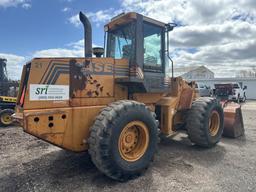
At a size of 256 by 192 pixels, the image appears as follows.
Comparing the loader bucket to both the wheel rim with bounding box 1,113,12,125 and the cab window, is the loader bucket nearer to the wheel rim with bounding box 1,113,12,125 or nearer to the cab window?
the cab window

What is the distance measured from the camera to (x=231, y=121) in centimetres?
759

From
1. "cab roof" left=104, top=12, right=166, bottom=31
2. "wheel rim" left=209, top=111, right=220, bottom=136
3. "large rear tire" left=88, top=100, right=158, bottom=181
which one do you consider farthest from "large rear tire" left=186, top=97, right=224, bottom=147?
"cab roof" left=104, top=12, right=166, bottom=31

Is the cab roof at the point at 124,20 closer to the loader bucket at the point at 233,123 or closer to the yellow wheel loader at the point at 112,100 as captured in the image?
the yellow wheel loader at the point at 112,100

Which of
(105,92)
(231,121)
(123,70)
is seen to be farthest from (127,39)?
(231,121)

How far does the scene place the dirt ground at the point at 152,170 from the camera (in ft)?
13.3

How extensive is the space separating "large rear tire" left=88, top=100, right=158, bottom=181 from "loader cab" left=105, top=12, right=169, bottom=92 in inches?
33.3

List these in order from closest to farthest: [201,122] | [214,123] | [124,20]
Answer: [124,20], [201,122], [214,123]

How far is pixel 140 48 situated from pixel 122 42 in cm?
63

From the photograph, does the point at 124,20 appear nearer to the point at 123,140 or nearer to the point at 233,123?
the point at 123,140

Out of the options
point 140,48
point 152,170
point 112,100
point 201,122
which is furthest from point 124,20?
point 152,170

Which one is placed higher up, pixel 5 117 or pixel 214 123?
pixel 214 123

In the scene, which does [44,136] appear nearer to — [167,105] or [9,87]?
[167,105]

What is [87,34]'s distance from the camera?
4.76 m

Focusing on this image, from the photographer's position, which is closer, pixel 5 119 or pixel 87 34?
pixel 87 34
